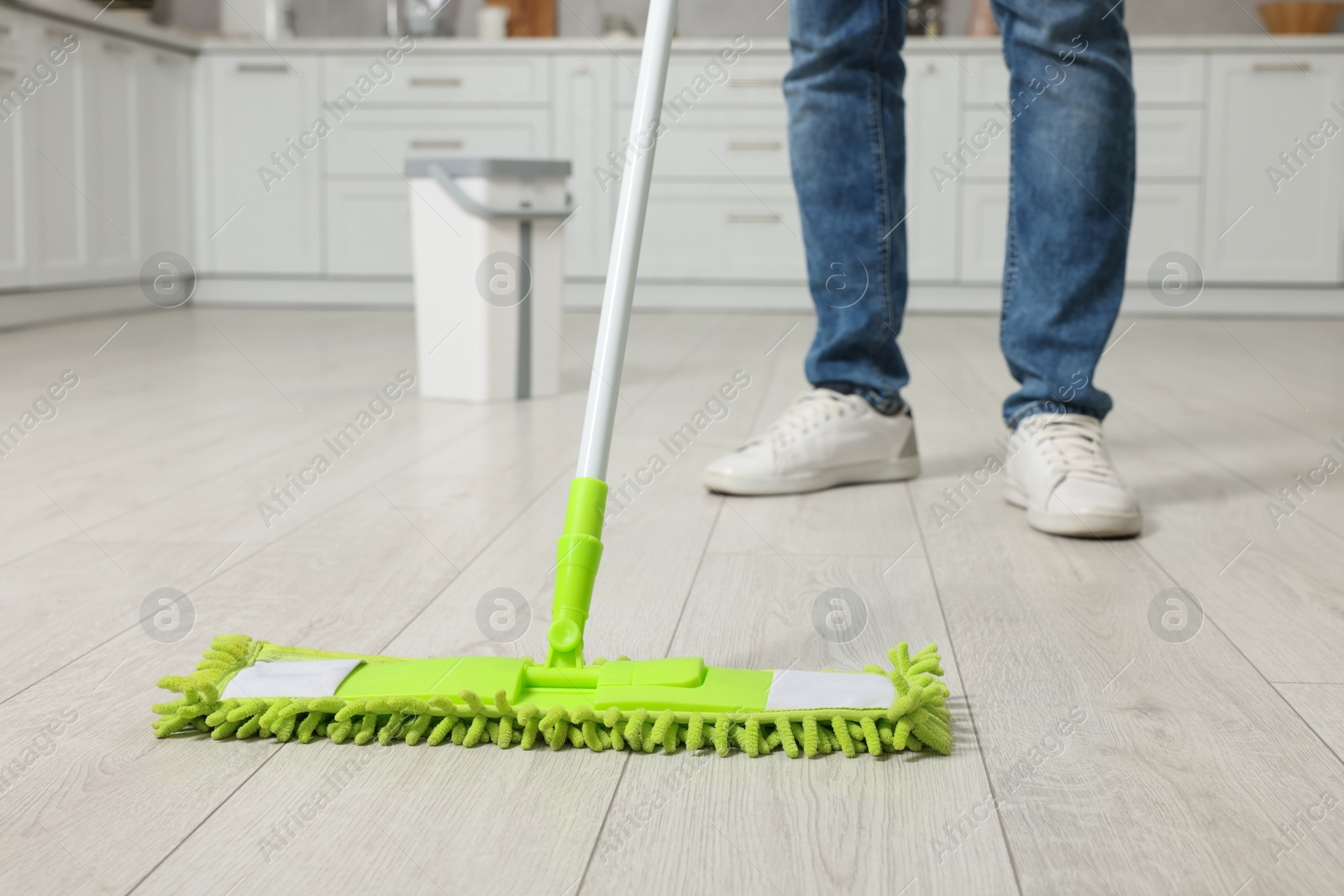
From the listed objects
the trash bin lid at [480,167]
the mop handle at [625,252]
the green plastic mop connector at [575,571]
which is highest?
the trash bin lid at [480,167]

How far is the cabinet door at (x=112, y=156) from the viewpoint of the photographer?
3174 mm

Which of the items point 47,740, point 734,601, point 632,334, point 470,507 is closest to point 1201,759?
point 734,601

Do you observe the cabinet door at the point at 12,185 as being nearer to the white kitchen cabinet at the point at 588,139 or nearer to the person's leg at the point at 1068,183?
the white kitchen cabinet at the point at 588,139

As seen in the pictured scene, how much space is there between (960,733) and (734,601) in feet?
0.82

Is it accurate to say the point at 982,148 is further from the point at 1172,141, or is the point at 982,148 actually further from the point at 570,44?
the point at 570,44

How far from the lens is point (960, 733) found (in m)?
0.61

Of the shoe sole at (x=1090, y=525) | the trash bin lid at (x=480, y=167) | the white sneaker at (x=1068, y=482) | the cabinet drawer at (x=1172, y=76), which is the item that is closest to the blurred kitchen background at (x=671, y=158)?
the cabinet drawer at (x=1172, y=76)

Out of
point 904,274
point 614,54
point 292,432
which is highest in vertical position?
point 614,54

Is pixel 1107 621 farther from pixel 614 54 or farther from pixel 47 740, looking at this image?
pixel 614 54

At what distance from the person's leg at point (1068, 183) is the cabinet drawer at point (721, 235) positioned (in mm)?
2521

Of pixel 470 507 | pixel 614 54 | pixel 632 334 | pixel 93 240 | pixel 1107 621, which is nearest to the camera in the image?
pixel 1107 621

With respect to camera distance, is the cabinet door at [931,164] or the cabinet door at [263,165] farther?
the cabinet door at [263,165]

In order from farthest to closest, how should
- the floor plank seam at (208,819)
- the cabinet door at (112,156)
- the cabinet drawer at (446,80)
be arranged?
the cabinet drawer at (446,80)
the cabinet door at (112,156)
the floor plank seam at (208,819)

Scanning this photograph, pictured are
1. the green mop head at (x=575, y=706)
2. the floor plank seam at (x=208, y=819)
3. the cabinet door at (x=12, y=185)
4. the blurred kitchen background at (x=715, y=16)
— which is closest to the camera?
the floor plank seam at (x=208, y=819)
